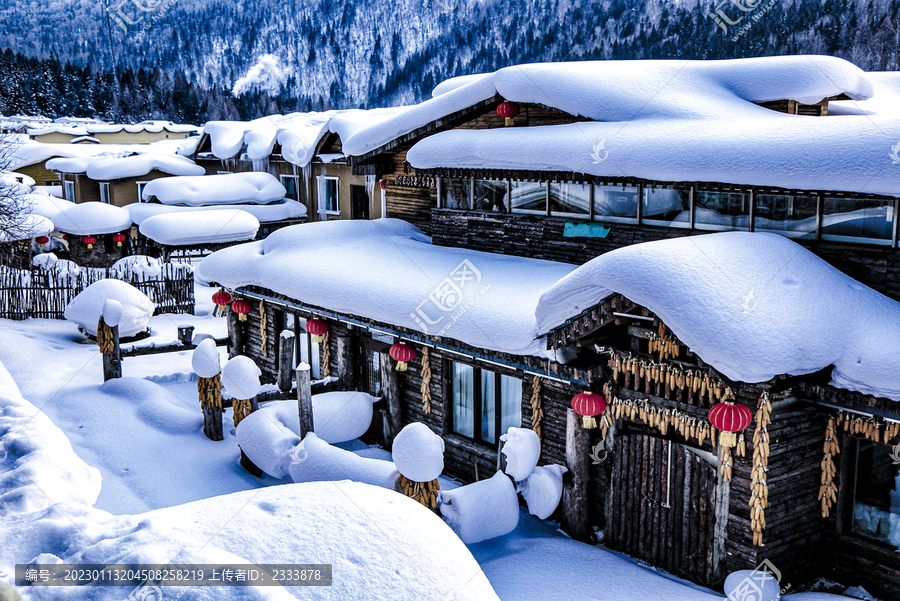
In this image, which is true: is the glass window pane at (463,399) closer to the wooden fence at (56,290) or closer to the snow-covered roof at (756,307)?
the snow-covered roof at (756,307)

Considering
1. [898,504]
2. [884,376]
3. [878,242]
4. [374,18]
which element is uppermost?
[374,18]

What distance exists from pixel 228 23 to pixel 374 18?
51443mm

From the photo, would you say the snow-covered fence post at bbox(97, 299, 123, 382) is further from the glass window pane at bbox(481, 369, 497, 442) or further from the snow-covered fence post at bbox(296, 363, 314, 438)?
the glass window pane at bbox(481, 369, 497, 442)

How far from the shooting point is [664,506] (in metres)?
9.49

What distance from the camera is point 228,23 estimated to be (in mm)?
178750

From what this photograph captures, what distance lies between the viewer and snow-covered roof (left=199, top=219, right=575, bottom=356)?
1027 cm

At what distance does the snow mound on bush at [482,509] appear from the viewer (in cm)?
992

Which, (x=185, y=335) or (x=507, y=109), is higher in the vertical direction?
(x=507, y=109)

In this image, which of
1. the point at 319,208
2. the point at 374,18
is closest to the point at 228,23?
the point at 374,18

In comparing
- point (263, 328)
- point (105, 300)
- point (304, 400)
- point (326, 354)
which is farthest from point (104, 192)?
point (304, 400)

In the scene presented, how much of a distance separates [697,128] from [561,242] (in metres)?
3.13

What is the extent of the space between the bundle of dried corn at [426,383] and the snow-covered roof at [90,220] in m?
22.8

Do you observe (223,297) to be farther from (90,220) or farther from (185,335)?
(90,220)

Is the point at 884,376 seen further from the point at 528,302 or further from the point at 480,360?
the point at 480,360
